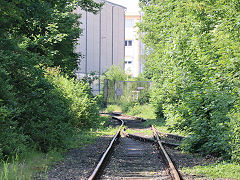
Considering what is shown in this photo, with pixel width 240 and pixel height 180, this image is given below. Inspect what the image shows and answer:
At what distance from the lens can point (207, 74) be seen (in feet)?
33.4

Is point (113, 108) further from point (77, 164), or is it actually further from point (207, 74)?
point (77, 164)

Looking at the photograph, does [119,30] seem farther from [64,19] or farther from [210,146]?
[210,146]

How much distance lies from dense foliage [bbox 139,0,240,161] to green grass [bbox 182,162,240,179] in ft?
1.34

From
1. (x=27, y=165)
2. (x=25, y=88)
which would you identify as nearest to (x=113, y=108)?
(x=25, y=88)

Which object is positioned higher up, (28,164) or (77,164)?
(28,164)

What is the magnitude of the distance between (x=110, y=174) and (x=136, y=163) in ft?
5.71

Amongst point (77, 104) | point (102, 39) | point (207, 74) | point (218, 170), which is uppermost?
point (102, 39)

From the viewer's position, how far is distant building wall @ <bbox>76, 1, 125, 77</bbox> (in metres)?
46.8

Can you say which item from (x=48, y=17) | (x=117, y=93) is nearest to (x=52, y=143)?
(x=48, y=17)

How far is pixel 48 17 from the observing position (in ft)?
42.7

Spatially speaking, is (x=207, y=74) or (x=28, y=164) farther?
(x=207, y=74)

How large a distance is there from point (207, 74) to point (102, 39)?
42.2m

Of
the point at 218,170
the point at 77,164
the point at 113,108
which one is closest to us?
the point at 218,170

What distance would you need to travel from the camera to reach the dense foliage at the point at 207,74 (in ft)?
29.4
